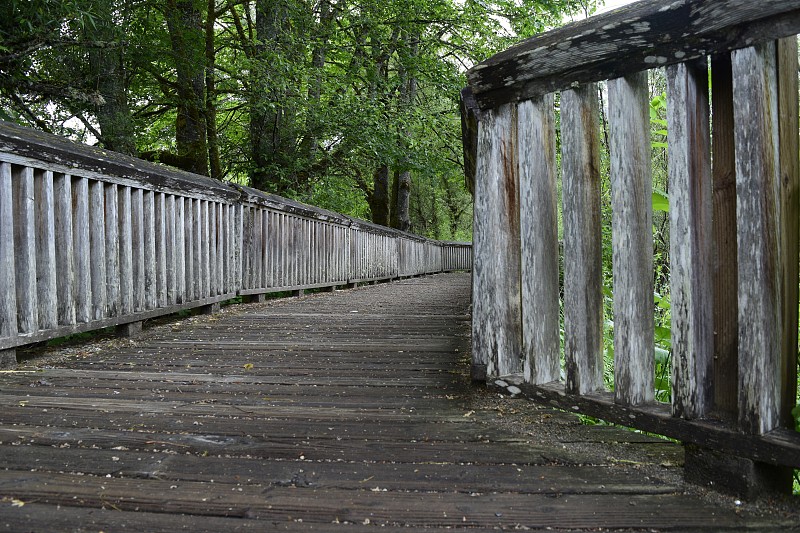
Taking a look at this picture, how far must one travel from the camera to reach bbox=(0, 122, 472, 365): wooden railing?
3.05 meters

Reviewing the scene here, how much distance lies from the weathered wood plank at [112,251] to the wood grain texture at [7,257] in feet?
2.86

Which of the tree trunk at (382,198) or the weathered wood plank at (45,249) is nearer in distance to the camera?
the weathered wood plank at (45,249)

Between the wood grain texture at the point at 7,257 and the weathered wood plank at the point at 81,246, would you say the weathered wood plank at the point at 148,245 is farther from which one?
the wood grain texture at the point at 7,257

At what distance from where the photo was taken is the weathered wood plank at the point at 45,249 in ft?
10.5

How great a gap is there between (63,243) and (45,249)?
0.58 ft

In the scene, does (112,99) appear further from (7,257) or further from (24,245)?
(7,257)

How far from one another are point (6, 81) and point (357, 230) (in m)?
6.68

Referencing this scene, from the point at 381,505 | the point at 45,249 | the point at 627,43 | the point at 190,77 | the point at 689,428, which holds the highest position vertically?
the point at 190,77

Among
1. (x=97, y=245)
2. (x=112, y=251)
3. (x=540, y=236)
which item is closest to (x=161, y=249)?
(x=112, y=251)

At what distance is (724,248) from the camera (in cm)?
154

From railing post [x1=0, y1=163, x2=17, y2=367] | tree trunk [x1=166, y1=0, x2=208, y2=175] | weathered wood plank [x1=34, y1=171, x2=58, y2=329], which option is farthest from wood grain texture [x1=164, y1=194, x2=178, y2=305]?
tree trunk [x1=166, y1=0, x2=208, y2=175]

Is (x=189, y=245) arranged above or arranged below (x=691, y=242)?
above

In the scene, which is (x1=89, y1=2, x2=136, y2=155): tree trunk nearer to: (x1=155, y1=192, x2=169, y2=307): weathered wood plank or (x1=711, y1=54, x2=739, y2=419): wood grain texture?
(x1=155, y1=192, x2=169, y2=307): weathered wood plank

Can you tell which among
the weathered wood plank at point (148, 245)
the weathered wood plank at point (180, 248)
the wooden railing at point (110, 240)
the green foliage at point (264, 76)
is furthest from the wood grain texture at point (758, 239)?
the green foliage at point (264, 76)
